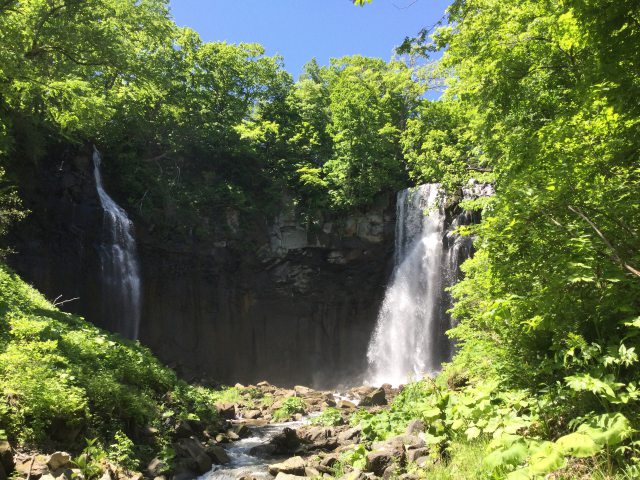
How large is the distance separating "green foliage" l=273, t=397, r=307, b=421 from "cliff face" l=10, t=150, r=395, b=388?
702cm

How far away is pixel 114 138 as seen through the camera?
892 inches

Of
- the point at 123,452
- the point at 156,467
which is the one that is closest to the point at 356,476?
the point at 156,467

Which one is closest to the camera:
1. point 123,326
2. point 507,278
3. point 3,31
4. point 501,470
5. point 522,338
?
point 501,470

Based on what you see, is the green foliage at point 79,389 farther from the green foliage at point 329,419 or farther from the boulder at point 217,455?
the green foliage at point 329,419

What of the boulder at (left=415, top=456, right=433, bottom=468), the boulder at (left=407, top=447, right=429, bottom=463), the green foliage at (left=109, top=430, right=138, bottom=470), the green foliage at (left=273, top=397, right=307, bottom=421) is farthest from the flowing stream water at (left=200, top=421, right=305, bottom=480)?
the boulder at (left=415, top=456, right=433, bottom=468)

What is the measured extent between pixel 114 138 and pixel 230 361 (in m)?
12.5

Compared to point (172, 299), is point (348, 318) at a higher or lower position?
lower

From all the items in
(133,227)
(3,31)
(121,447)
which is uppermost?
(3,31)

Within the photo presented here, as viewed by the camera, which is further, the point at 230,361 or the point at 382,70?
the point at 382,70

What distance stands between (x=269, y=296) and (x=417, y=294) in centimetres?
785

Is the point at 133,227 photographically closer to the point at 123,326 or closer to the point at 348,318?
the point at 123,326

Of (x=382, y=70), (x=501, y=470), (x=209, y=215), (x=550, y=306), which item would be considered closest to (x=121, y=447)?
(x=501, y=470)

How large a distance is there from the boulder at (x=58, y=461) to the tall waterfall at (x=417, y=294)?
1649 cm

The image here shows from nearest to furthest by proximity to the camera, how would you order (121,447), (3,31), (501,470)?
(501,470) → (121,447) → (3,31)
